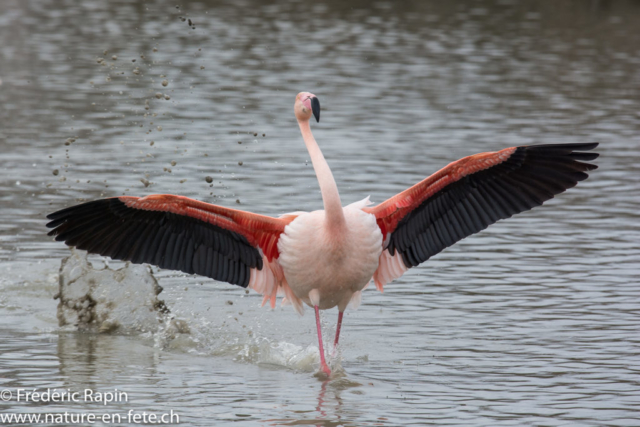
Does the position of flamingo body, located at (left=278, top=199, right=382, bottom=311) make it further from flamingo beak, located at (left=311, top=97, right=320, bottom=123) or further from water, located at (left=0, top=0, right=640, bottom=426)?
flamingo beak, located at (left=311, top=97, right=320, bottom=123)

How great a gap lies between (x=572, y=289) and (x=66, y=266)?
209 inches

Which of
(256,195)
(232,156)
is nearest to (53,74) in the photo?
(232,156)

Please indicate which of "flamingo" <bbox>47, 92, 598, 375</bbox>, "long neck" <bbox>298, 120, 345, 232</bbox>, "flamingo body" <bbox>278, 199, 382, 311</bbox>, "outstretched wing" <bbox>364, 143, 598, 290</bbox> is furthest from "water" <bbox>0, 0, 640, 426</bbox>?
"long neck" <bbox>298, 120, 345, 232</bbox>

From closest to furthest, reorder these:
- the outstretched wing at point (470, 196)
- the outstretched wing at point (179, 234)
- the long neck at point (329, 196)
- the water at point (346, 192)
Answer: the long neck at point (329, 196) < the water at point (346, 192) < the outstretched wing at point (470, 196) < the outstretched wing at point (179, 234)

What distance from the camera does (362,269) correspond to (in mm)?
8898

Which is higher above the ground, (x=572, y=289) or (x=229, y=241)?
(x=229, y=241)

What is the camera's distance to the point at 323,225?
8.67 m

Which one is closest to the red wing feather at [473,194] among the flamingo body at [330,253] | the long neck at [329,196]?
the flamingo body at [330,253]

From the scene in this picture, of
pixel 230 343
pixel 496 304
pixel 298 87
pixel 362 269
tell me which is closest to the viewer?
pixel 362 269

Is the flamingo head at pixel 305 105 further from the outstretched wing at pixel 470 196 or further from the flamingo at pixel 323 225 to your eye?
the outstretched wing at pixel 470 196

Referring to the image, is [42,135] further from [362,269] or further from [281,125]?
[362,269]

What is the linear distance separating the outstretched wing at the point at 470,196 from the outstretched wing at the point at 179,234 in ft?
3.28

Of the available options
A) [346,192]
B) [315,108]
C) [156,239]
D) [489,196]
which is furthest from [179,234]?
[346,192]

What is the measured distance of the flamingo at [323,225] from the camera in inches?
342
